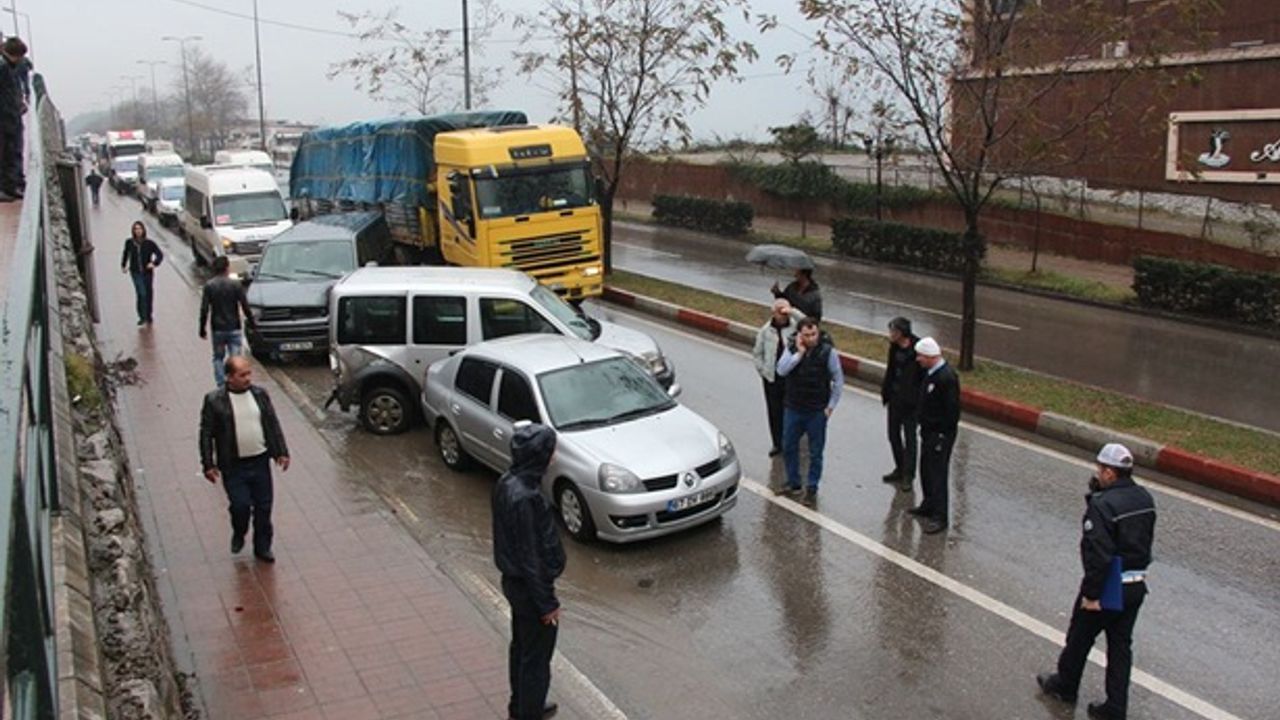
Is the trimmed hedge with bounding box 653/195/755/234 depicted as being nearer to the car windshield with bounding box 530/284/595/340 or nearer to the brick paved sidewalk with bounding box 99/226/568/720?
the car windshield with bounding box 530/284/595/340

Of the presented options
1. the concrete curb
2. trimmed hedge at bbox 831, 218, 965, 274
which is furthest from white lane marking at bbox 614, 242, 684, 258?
the concrete curb

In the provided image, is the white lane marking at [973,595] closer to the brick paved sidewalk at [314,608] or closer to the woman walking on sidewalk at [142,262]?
the brick paved sidewalk at [314,608]

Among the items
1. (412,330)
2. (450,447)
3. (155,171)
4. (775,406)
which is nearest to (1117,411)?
(775,406)

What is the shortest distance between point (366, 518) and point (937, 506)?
4.98 metres

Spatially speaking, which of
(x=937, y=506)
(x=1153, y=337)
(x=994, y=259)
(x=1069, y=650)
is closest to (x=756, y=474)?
(x=937, y=506)

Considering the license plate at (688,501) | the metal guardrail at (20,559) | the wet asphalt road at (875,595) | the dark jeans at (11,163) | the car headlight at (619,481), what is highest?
the dark jeans at (11,163)

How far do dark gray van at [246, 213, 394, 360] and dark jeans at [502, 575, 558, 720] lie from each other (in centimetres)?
987

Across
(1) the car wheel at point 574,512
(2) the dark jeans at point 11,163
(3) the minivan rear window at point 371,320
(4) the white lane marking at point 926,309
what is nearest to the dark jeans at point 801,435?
(1) the car wheel at point 574,512

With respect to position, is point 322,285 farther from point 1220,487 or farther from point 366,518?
point 1220,487

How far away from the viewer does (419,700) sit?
662 centimetres

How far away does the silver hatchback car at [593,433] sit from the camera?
29.4 ft

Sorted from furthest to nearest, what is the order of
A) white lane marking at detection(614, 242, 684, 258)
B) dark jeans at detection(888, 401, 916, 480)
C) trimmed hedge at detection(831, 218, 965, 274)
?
white lane marking at detection(614, 242, 684, 258)
trimmed hedge at detection(831, 218, 965, 274)
dark jeans at detection(888, 401, 916, 480)

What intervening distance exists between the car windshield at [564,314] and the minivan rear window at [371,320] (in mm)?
1595

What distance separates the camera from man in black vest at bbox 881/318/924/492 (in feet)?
32.5
